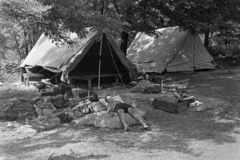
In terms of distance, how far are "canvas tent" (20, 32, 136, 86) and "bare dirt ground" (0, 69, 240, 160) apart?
166 inches

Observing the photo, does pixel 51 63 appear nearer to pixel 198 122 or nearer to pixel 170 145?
pixel 198 122

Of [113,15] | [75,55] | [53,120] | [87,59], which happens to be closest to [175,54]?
[87,59]

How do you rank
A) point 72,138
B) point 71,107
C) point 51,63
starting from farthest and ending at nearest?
Result: point 51,63 < point 71,107 < point 72,138

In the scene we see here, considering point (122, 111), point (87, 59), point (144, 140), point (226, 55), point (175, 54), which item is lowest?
point (144, 140)

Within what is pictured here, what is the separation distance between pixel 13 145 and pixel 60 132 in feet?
2.86

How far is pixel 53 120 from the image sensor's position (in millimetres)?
5102

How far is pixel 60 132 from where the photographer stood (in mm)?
4598

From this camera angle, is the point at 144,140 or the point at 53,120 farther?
the point at 53,120

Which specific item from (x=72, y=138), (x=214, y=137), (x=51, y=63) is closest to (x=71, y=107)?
(x=72, y=138)

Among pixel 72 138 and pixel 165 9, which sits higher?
pixel 165 9

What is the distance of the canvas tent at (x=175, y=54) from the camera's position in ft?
42.3

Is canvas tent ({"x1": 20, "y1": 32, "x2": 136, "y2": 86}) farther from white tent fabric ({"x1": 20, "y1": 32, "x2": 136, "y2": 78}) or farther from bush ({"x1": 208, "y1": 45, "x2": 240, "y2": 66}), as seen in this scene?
bush ({"x1": 208, "y1": 45, "x2": 240, "y2": 66})

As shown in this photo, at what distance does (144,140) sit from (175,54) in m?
9.40

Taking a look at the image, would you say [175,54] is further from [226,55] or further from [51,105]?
[51,105]
